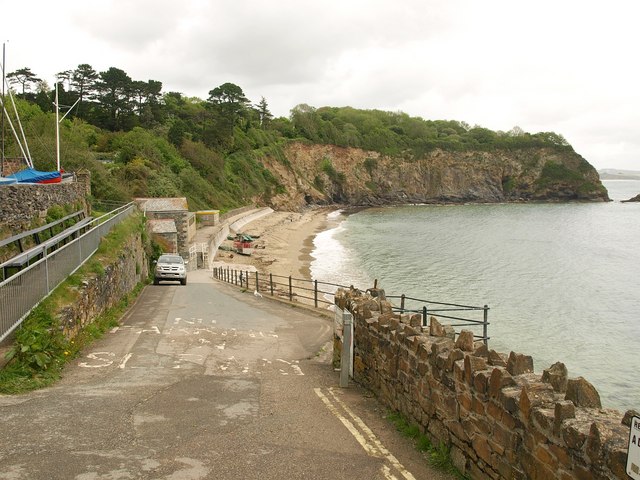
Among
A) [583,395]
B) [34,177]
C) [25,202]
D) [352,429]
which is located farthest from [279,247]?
[583,395]

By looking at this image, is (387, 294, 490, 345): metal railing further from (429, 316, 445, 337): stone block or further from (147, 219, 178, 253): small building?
(147, 219, 178, 253): small building

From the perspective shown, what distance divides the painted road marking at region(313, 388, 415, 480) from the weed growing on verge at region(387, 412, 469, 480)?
1.38 feet

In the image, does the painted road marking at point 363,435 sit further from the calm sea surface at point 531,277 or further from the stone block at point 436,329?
the calm sea surface at point 531,277

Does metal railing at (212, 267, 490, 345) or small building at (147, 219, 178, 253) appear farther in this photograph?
small building at (147, 219, 178, 253)

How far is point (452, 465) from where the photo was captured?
627cm

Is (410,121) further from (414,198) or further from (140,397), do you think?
(140,397)

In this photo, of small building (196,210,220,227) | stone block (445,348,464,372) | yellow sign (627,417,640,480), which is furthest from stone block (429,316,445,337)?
small building (196,210,220,227)

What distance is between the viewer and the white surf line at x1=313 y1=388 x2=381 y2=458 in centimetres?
668

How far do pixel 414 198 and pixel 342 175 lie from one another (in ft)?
73.6

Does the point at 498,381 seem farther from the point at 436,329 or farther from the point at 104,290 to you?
the point at 104,290

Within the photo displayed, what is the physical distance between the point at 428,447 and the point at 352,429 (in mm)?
1090

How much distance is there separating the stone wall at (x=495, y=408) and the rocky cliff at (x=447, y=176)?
127m

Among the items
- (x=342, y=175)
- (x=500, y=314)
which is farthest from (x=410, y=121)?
(x=500, y=314)

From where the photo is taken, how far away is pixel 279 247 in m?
58.5
